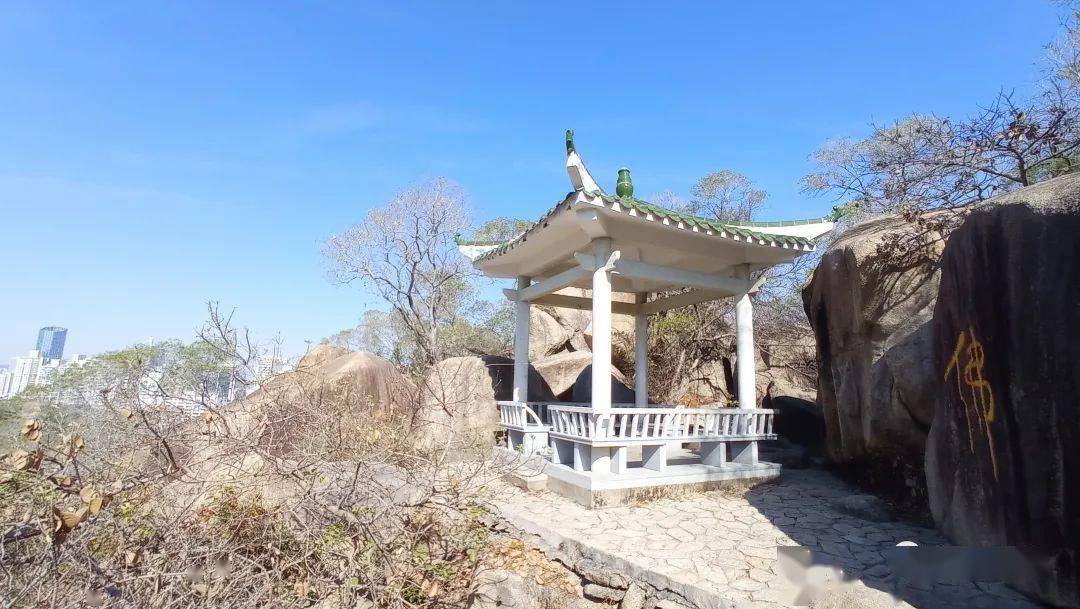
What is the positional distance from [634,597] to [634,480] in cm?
209

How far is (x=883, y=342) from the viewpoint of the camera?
6465 mm

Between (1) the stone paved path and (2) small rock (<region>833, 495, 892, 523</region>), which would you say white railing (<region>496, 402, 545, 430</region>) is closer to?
(1) the stone paved path

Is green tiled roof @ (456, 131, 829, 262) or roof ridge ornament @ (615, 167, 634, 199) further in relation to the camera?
roof ridge ornament @ (615, 167, 634, 199)

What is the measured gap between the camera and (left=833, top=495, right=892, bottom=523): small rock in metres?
5.54

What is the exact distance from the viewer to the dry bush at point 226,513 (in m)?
2.78

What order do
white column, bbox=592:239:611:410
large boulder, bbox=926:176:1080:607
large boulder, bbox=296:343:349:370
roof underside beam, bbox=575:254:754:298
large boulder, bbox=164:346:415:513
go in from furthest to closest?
large boulder, bbox=296:343:349:370
roof underside beam, bbox=575:254:754:298
white column, bbox=592:239:611:410
large boulder, bbox=164:346:415:513
large boulder, bbox=926:176:1080:607

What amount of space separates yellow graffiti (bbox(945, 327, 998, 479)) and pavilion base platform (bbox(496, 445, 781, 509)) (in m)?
3.00

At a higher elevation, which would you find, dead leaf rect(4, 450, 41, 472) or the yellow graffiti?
the yellow graffiti

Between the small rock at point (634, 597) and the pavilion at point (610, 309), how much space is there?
174 cm

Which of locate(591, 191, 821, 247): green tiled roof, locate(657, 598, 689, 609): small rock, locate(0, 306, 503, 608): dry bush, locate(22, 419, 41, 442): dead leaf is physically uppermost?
locate(591, 191, 821, 247): green tiled roof

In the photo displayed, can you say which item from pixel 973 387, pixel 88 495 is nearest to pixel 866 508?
pixel 973 387

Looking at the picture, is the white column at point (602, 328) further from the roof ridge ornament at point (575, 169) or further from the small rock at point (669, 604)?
the small rock at point (669, 604)

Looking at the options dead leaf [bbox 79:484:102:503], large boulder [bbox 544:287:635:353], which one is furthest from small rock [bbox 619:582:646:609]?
large boulder [bbox 544:287:635:353]

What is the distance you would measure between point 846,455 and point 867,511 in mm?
1592
